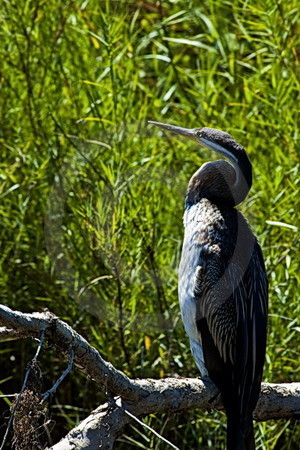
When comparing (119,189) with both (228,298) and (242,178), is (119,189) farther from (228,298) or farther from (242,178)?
(228,298)

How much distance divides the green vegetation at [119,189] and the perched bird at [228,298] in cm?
49

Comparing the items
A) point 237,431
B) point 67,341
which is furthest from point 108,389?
point 237,431

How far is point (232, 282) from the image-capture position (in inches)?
115

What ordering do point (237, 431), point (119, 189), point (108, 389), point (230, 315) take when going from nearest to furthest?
point (108, 389), point (237, 431), point (230, 315), point (119, 189)

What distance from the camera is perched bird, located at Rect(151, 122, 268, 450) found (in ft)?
9.18

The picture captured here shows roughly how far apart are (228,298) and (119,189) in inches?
30.5

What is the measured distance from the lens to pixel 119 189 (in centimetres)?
346

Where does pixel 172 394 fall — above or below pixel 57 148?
below

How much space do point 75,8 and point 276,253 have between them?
1.68 m

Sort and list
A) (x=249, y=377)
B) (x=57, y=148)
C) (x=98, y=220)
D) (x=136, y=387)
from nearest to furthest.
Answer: (x=136, y=387), (x=249, y=377), (x=98, y=220), (x=57, y=148)

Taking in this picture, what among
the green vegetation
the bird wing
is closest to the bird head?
the bird wing

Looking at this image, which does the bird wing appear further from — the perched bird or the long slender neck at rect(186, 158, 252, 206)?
the long slender neck at rect(186, 158, 252, 206)

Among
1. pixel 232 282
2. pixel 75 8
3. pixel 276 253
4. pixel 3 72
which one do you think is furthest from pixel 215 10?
pixel 232 282

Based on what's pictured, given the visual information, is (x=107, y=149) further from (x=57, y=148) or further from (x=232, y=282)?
(x=232, y=282)
